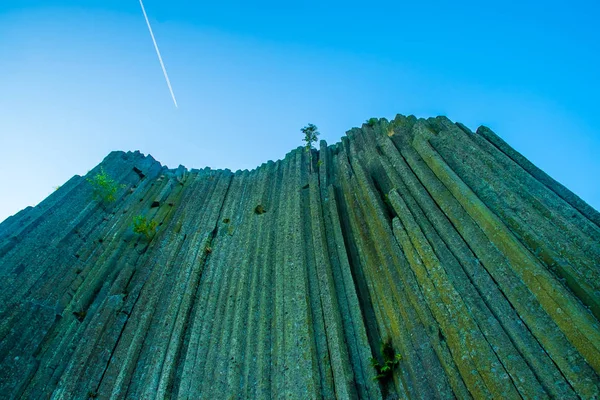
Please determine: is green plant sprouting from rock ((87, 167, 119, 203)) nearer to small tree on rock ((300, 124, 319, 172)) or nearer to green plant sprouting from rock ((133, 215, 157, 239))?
green plant sprouting from rock ((133, 215, 157, 239))

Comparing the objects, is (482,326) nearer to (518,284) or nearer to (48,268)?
(518,284)

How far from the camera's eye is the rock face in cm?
783

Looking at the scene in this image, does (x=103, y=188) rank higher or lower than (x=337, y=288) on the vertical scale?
higher

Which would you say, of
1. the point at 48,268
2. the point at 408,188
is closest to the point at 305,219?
the point at 408,188

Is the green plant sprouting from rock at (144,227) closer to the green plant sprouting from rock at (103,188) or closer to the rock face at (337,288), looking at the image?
the rock face at (337,288)

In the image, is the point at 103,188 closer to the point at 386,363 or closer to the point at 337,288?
the point at 337,288

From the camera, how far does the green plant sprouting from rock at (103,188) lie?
74.0ft

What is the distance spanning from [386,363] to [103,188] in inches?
859

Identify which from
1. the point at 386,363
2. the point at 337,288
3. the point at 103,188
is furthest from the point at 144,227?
the point at 386,363

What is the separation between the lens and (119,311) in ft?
47.4

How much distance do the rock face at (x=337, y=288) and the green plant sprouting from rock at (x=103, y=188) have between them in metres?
1.78

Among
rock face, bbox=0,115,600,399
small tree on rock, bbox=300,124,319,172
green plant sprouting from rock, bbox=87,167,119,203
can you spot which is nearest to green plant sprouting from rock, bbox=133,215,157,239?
rock face, bbox=0,115,600,399

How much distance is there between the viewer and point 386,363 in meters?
9.56

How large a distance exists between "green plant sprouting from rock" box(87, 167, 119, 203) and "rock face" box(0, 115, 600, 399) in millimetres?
1784
